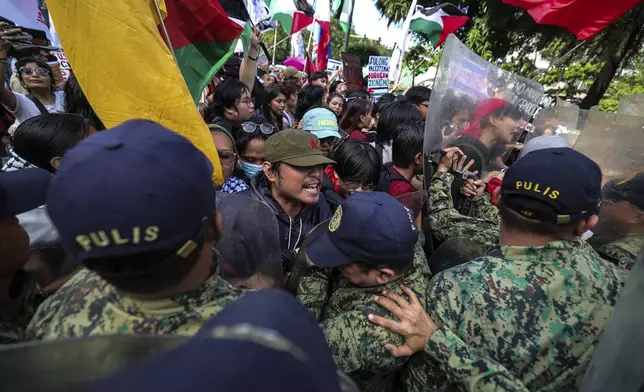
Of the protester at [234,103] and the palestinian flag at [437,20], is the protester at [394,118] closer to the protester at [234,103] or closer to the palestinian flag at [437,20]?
the protester at [234,103]

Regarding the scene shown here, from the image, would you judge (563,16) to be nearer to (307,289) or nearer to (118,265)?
(307,289)

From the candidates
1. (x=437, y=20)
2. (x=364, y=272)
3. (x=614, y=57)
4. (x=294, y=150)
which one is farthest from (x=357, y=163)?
(x=614, y=57)

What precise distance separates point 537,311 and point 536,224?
12.0 inches

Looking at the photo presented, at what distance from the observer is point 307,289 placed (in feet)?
5.82

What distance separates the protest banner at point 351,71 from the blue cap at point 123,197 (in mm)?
7859

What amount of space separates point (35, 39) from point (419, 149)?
4.40m

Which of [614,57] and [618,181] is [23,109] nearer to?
[618,181]

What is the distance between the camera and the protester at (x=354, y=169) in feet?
9.26

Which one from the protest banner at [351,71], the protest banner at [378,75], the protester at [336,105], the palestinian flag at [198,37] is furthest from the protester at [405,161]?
the protest banner at [378,75]

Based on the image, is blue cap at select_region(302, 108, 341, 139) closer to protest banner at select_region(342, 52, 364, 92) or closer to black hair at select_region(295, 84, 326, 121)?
black hair at select_region(295, 84, 326, 121)

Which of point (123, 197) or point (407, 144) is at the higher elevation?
point (123, 197)

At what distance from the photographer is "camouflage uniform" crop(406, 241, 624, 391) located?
1258 mm

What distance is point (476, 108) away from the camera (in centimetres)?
251

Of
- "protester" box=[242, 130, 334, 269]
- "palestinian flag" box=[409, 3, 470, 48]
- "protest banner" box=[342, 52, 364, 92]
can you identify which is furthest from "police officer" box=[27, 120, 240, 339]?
"palestinian flag" box=[409, 3, 470, 48]
